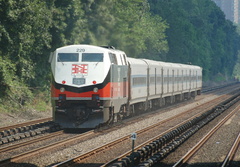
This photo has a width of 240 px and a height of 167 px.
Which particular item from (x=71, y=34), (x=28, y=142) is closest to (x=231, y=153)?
(x=28, y=142)

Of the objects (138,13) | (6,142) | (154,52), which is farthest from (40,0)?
(154,52)

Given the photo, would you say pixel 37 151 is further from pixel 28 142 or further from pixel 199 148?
pixel 199 148

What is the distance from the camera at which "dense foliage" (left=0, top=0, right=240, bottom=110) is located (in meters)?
26.2

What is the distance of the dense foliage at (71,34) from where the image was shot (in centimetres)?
2619

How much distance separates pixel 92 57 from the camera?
20.3 metres

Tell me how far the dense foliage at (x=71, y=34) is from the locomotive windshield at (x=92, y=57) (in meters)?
6.54

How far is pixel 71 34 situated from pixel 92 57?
15.1 meters

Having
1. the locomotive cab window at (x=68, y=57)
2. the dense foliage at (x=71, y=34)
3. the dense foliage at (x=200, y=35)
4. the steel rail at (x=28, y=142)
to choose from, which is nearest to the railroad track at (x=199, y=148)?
the steel rail at (x=28, y=142)

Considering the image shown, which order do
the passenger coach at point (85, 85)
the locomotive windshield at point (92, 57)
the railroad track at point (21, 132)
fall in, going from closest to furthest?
the railroad track at point (21, 132)
the passenger coach at point (85, 85)
the locomotive windshield at point (92, 57)

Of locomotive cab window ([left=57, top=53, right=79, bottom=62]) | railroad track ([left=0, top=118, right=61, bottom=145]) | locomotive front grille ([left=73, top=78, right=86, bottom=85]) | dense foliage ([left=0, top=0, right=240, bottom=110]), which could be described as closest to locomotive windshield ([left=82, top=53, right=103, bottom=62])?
locomotive cab window ([left=57, top=53, right=79, bottom=62])

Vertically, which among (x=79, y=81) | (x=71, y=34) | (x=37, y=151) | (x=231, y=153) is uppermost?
(x=71, y=34)

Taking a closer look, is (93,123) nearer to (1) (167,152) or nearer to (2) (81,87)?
(2) (81,87)

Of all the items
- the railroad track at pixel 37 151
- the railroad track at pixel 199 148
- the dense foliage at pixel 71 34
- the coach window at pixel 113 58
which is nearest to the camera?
the railroad track at pixel 37 151

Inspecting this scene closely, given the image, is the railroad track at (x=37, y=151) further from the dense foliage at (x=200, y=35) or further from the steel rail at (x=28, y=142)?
the dense foliage at (x=200, y=35)
